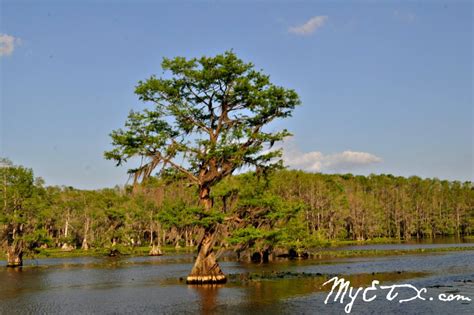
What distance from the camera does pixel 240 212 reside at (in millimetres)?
42250

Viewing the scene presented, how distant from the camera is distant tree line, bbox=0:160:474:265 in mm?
41781

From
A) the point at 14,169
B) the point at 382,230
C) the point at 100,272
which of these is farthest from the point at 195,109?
the point at 382,230

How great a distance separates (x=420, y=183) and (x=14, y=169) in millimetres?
140308

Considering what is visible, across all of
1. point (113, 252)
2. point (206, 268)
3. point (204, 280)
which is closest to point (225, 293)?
point (204, 280)

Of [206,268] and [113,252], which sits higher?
[206,268]

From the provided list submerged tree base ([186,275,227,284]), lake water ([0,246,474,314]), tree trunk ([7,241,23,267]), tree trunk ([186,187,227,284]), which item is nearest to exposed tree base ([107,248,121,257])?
tree trunk ([7,241,23,267])

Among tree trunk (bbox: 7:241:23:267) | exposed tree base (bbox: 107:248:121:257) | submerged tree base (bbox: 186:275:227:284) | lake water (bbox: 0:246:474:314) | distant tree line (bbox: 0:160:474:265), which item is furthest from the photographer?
exposed tree base (bbox: 107:248:121:257)

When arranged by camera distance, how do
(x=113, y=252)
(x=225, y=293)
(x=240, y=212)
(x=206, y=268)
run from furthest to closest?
(x=113, y=252)
(x=240, y=212)
(x=206, y=268)
(x=225, y=293)

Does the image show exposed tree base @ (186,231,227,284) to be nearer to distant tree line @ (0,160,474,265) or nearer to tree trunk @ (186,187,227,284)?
tree trunk @ (186,187,227,284)

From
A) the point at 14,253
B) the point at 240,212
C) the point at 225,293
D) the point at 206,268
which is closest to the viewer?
the point at 225,293

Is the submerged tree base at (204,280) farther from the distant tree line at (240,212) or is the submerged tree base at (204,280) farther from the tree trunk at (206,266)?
the distant tree line at (240,212)

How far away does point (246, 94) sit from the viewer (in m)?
41.3

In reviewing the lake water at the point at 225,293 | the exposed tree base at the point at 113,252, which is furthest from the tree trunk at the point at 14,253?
the exposed tree base at the point at 113,252

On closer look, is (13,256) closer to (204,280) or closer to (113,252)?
(113,252)
